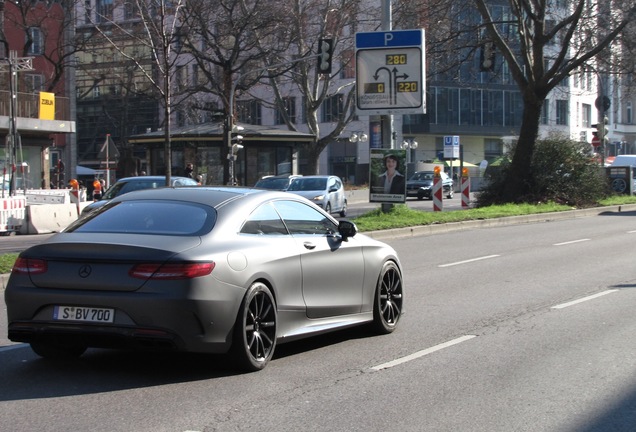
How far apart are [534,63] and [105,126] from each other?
56.2m

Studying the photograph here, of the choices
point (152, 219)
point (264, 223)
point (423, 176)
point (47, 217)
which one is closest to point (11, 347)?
point (152, 219)

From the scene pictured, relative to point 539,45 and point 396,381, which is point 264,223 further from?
point 539,45

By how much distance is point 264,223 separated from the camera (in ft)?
24.6

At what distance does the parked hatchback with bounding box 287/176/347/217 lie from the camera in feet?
102

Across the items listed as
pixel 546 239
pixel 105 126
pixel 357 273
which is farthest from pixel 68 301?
pixel 105 126

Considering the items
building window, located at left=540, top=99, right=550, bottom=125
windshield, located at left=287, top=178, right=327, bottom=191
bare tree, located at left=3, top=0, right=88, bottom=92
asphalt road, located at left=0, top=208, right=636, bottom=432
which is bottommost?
asphalt road, located at left=0, top=208, right=636, bottom=432

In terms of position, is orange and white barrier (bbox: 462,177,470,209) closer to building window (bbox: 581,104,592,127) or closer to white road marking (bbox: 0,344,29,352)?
white road marking (bbox: 0,344,29,352)

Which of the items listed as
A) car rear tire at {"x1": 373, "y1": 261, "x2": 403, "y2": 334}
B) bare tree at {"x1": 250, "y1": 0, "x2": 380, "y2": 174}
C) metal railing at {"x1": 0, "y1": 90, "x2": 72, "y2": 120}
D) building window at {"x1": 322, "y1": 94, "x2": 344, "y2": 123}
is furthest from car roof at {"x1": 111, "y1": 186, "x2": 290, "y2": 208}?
building window at {"x1": 322, "y1": 94, "x2": 344, "y2": 123}

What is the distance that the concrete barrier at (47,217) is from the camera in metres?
26.5

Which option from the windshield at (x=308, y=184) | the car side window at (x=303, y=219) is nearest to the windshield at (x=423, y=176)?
the windshield at (x=308, y=184)

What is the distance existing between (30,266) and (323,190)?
2503 centimetres

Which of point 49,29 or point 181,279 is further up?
point 49,29

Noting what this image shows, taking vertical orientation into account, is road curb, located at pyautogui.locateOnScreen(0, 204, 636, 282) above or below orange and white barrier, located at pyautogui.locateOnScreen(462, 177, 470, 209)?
below

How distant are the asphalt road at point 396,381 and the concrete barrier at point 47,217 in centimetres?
1719
